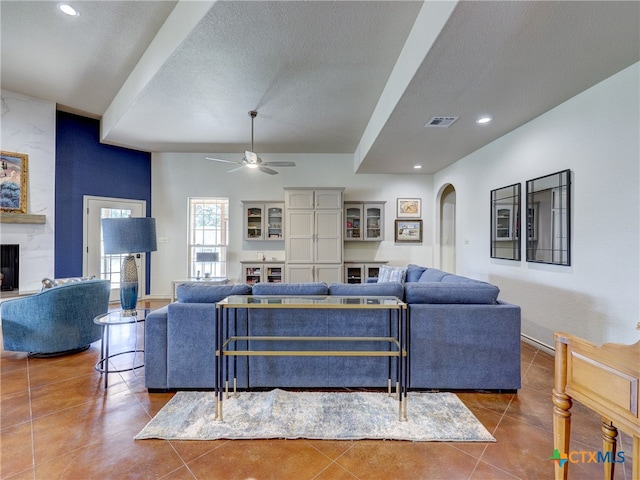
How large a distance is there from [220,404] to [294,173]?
4791mm

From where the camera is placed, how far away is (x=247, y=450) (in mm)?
1749

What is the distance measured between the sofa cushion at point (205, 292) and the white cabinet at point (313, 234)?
3.05 m

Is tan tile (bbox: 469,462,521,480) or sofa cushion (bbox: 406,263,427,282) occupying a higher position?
sofa cushion (bbox: 406,263,427,282)

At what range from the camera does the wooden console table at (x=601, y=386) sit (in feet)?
3.25

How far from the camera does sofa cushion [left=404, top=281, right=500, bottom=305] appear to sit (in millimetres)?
2432

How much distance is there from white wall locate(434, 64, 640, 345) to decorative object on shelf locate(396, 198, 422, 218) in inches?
93.5

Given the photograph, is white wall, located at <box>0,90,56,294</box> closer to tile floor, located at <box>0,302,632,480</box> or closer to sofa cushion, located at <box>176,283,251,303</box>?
tile floor, located at <box>0,302,632,480</box>

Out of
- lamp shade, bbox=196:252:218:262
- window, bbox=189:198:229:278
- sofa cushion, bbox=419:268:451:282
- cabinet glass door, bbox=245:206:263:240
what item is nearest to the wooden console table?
sofa cushion, bbox=419:268:451:282

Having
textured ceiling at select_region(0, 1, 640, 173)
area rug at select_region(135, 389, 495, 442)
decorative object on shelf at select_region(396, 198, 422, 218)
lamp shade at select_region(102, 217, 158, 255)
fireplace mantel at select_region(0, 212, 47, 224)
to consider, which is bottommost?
area rug at select_region(135, 389, 495, 442)

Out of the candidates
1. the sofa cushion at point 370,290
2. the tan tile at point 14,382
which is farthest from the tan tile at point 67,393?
the sofa cushion at point 370,290

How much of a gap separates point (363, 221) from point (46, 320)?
4875mm

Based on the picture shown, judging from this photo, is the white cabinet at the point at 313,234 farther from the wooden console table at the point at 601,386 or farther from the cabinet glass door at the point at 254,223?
the wooden console table at the point at 601,386

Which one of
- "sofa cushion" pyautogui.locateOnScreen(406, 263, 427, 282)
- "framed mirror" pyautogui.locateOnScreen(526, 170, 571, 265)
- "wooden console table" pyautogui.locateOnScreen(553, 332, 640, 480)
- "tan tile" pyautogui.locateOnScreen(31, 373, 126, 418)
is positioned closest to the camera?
"wooden console table" pyautogui.locateOnScreen(553, 332, 640, 480)

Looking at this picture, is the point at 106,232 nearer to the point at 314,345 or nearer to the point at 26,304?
the point at 26,304
